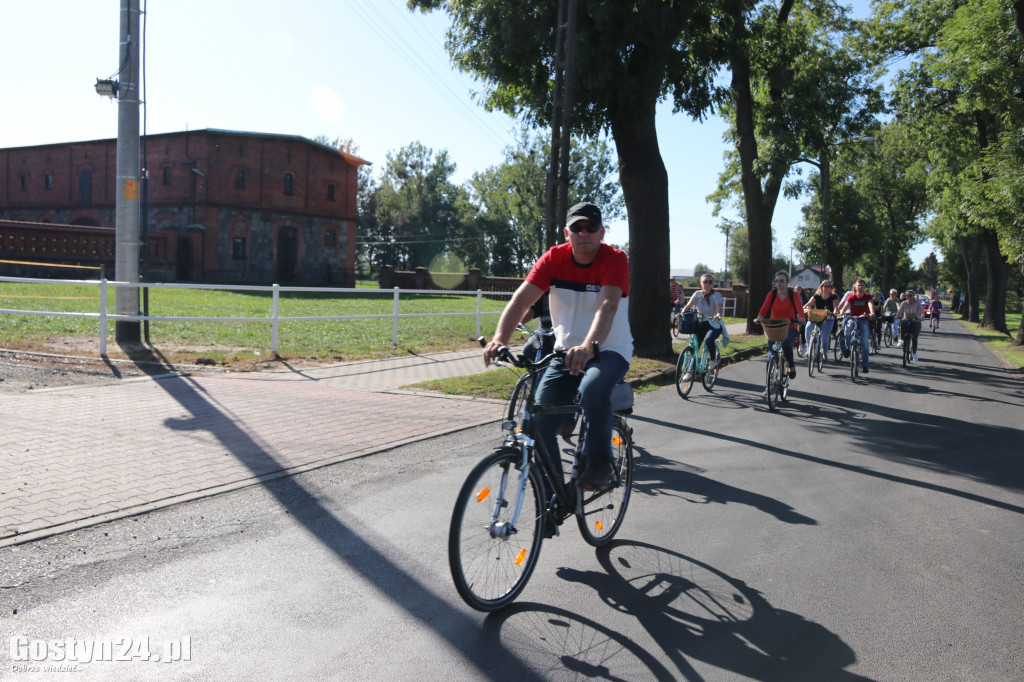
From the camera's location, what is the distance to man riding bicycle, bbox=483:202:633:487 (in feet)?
13.7

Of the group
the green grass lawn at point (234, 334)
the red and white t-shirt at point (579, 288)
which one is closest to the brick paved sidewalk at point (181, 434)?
the green grass lawn at point (234, 334)

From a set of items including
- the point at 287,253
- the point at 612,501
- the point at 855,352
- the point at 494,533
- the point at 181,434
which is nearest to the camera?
the point at 494,533

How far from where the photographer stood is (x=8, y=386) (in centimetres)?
929

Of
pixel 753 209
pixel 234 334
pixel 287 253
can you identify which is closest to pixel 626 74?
pixel 234 334

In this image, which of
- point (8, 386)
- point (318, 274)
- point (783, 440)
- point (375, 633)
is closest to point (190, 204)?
point (318, 274)

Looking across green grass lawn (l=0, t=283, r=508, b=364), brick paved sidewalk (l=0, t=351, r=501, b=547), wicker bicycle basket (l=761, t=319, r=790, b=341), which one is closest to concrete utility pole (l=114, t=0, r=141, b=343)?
green grass lawn (l=0, t=283, r=508, b=364)

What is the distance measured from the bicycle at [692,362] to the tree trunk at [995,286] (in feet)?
99.1

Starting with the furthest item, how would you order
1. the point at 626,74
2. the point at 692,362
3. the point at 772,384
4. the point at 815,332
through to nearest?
the point at 815,332 → the point at 626,74 → the point at 692,362 → the point at 772,384

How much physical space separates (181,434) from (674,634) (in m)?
5.26

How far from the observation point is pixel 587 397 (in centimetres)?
418

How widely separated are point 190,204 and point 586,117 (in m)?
37.5

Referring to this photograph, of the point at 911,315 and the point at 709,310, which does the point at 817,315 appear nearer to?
the point at 709,310

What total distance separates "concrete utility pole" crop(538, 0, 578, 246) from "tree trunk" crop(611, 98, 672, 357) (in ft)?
7.95

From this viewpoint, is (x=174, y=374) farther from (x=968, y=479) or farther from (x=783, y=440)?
(x=968, y=479)
